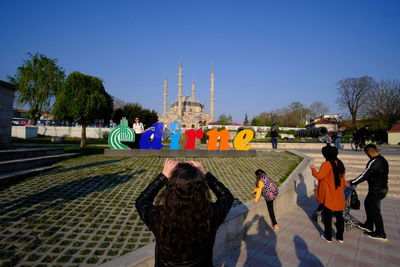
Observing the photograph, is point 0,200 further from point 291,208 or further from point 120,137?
point 120,137

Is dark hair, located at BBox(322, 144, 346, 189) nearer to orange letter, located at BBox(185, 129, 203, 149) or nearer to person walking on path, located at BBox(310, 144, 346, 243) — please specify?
person walking on path, located at BBox(310, 144, 346, 243)

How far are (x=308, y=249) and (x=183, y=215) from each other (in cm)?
394

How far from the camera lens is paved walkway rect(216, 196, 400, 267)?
12.9ft

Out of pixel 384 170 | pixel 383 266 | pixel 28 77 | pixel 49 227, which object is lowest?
pixel 383 266

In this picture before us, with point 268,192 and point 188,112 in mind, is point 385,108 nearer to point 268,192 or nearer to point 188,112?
point 268,192

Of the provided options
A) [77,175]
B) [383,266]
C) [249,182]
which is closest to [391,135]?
[249,182]

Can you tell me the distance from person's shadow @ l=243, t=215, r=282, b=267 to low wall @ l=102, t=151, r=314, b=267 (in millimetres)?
41

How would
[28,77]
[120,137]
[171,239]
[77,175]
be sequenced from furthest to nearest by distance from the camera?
[28,77], [120,137], [77,175], [171,239]

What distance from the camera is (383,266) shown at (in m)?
3.84

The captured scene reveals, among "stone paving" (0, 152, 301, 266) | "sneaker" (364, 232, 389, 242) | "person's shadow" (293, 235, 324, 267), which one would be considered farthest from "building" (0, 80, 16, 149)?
"sneaker" (364, 232, 389, 242)

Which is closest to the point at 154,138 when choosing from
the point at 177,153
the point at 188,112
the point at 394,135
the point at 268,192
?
the point at 177,153

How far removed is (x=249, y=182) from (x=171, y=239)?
Result: 704 centimetres

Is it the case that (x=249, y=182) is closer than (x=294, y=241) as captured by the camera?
No

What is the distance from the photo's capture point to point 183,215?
1532 millimetres
